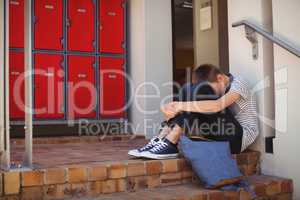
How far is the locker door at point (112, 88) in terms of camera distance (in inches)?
185

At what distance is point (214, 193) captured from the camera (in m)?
2.47

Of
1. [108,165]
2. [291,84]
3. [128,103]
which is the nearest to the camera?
[108,165]

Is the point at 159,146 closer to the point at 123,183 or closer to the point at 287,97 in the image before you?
the point at 123,183

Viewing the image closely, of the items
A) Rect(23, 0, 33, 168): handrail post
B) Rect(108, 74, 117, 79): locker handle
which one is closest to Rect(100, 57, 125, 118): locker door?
Rect(108, 74, 117, 79): locker handle

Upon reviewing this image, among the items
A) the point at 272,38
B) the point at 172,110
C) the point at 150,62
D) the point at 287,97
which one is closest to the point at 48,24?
the point at 150,62

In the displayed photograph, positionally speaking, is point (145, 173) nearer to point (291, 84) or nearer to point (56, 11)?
point (291, 84)

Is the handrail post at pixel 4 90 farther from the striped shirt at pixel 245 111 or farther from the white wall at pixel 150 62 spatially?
the white wall at pixel 150 62

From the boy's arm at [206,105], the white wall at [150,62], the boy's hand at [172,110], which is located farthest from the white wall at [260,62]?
the white wall at [150,62]

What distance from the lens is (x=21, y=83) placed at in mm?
4203

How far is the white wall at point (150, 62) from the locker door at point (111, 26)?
185 millimetres

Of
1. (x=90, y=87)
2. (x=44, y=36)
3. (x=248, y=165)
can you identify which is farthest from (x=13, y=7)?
(x=248, y=165)

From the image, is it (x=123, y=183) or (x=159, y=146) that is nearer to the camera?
(x=123, y=183)

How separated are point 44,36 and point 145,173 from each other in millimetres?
2496

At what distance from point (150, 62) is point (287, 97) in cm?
194
